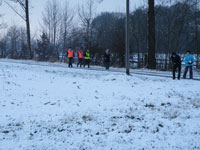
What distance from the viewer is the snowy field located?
12.4 feet

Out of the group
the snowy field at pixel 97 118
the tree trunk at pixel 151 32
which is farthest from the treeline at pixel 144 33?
the snowy field at pixel 97 118

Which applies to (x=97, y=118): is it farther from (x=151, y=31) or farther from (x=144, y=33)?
(x=144, y=33)

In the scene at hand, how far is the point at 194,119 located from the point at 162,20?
2173 centimetres

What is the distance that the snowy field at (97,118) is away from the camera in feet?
12.4

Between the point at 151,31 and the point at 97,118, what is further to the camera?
the point at 151,31

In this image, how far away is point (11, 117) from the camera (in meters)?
5.15

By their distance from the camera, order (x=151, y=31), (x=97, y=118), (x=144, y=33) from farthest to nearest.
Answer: (x=144, y=33)
(x=151, y=31)
(x=97, y=118)

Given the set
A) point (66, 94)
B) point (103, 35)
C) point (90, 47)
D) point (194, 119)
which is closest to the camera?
point (194, 119)

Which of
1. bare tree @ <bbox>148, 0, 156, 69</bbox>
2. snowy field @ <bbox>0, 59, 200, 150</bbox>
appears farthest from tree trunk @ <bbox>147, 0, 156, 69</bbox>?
snowy field @ <bbox>0, 59, 200, 150</bbox>

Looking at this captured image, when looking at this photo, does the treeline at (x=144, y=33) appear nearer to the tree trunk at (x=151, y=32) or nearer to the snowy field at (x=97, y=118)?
the tree trunk at (x=151, y=32)

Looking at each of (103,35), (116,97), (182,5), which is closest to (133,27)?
(103,35)

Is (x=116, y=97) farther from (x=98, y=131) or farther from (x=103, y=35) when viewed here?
(x=103, y=35)

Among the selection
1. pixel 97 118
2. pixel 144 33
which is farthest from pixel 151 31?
pixel 97 118

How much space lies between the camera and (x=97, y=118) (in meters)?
5.15
